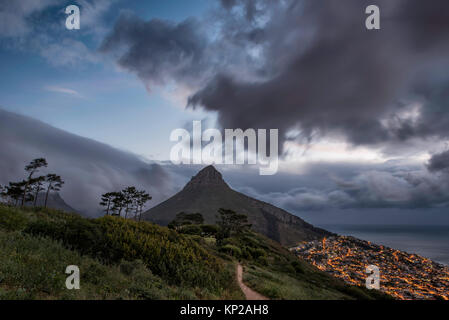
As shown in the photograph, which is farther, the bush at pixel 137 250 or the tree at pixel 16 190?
the tree at pixel 16 190

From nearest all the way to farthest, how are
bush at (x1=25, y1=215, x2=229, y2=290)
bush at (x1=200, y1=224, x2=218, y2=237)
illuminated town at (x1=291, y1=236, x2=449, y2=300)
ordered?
bush at (x1=25, y1=215, x2=229, y2=290)
bush at (x1=200, y1=224, x2=218, y2=237)
illuminated town at (x1=291, y1=236, x2=449, y2=300)

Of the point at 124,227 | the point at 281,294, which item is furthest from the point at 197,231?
the point at 281,294

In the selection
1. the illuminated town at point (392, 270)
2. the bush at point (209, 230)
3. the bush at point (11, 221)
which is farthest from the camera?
the illuminated town at point (392, 270)

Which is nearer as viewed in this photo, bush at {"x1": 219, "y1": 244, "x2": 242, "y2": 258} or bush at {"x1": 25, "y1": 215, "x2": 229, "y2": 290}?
bush at {"x1": 25, "y1": 215, "x2": 229, "y2": 290}

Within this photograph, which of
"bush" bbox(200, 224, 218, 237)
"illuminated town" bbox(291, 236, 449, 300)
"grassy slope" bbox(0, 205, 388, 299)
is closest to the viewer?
"grassy slope" bbox(0, 205, 388, 299)

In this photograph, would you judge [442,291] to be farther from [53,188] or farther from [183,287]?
[53,188]

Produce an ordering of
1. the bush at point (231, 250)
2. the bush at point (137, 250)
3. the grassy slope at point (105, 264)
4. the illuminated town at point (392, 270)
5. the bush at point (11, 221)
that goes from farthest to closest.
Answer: the illuminated town at point (392, 270)
the bush at point (231, 250)
the bush at point (11, 221)
the bush at point (137, 250)
the grassy slope at point (105, 264)

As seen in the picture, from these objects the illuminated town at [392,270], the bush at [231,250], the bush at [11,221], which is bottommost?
the illuminated town at [392,270]

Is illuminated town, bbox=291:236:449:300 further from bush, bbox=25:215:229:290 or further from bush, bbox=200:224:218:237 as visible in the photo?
bush, bbox=25:215:229:290

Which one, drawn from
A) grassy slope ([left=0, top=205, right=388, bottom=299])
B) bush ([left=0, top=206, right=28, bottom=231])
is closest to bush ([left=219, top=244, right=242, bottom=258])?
grassy slope ([left=0, top=205, right=388, bottom=299])

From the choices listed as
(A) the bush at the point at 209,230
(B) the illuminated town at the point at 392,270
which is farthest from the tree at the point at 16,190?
(B) the illuminated town at the point at 392,270

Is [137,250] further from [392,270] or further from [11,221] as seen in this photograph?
[392,270]

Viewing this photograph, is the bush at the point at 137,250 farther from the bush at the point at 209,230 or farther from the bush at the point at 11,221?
the bush at the point at 209,230

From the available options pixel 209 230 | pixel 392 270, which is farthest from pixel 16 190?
pixel 392 270
